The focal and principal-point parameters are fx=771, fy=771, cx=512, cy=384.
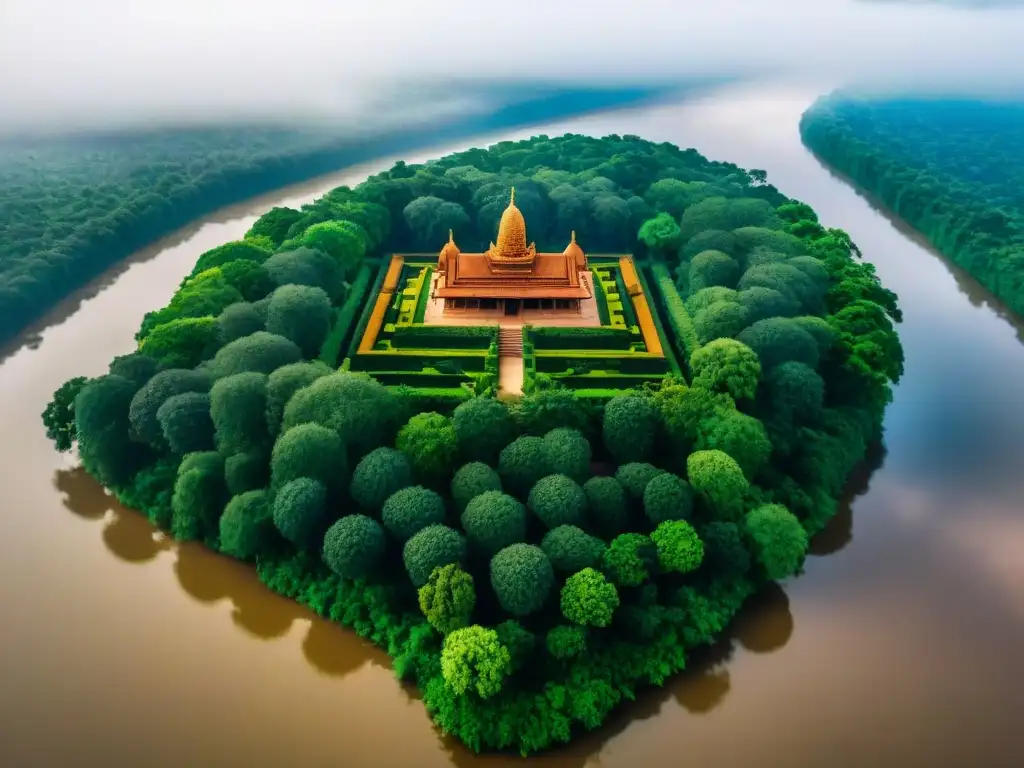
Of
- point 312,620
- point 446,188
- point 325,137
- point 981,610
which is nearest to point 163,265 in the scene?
point 446,188

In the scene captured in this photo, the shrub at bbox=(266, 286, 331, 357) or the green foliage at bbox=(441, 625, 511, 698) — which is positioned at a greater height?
the shrub at bbox=(266, 286, 331, 357)

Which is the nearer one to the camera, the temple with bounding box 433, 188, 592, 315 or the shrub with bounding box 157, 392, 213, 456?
the shrub with bounding box 157, 392, 213, 456

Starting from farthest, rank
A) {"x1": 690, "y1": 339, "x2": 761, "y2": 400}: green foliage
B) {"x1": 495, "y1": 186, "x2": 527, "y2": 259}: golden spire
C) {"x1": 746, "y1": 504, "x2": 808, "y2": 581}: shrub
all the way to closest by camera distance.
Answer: {"x1": 495, "y1": 186, "x2": 527, "y2": 259}: golden spire < {"x1": 690, "y1": 339, "x2": 761, "y2": 400}: green foliage < {"x1": 746, "y1": 504, "x2": 808, "y2": 581}: shrub

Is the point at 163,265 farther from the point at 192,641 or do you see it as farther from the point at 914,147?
the point at 914,147

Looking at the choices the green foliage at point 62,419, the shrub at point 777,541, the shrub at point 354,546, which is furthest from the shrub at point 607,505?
the green foliage at point 62,419

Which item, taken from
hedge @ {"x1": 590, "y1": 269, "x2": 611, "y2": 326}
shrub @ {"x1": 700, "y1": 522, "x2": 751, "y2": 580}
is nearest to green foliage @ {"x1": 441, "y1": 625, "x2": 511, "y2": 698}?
shrub @ {"x1": 700, "y1": 522, "x2": 751, "y2": 580}

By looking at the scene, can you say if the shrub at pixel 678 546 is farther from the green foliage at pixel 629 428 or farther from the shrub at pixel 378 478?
the shrub at pixel 378 478

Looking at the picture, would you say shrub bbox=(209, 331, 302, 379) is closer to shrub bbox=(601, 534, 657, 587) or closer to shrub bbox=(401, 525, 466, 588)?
shrub bbox=(401, 525, 466, 588)
